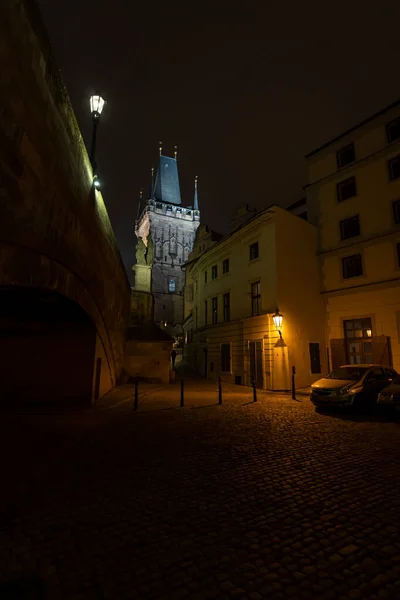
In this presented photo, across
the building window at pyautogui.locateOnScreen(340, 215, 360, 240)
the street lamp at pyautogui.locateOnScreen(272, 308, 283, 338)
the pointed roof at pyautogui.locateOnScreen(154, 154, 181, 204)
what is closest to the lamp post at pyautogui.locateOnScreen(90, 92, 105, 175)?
the street lamp at pyautogui.locateOnScreen(272, 308, 283, 338)

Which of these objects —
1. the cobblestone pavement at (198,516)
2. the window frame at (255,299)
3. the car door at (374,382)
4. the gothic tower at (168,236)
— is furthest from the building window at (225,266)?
the gothic tower at (168,236)

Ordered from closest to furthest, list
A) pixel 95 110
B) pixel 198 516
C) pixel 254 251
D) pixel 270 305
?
1. pixel 198 516
2. pixel 95 110
3. pixel 270 305
4. pixel 254 251

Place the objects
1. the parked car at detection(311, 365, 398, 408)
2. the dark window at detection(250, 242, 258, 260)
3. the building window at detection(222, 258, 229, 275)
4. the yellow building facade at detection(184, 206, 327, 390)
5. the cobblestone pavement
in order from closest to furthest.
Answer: the cobblestone pavement
the parked car at detection(311, 365, 398, 408)
the yellow building facade at detection(184, 206, 327, 390)
the dark window at detection(250, 242, 258, 260)
the building window at detection(222, 258, 229, 275)

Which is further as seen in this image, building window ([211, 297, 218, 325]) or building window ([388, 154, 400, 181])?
building window ([211, 297, 218, 325])

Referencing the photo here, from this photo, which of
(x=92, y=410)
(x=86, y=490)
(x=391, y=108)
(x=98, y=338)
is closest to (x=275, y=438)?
(x=86, y=490)

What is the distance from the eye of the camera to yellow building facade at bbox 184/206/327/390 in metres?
17.8

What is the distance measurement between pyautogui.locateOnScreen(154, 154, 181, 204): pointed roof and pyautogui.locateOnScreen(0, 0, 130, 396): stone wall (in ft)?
239

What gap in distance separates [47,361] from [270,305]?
1245cm

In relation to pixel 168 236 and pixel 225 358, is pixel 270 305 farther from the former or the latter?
pixel 168 236

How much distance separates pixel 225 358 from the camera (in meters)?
22.5

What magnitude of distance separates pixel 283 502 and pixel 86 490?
9.15ft

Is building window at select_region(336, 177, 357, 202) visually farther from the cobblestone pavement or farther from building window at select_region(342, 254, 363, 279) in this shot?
the cobblestone pavement

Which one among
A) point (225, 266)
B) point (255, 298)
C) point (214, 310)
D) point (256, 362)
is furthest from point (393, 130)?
point (214, 310)

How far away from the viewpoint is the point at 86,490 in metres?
4.33
